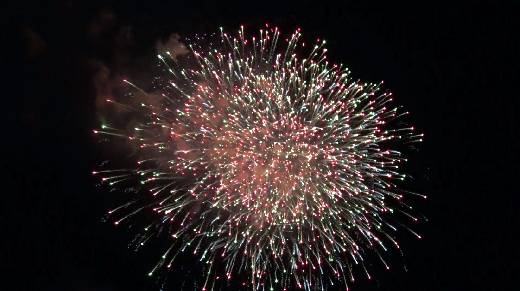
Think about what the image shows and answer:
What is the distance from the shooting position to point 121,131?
791cm

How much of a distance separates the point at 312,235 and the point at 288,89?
2.33 metres

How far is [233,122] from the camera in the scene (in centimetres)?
698

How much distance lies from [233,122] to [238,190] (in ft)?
3.44

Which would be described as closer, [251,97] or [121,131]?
[251,97]

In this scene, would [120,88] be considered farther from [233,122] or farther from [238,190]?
[238,190]

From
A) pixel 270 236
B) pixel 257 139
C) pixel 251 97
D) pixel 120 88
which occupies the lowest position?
pixel 270 236

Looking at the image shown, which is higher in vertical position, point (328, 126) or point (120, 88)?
point (120, 88)

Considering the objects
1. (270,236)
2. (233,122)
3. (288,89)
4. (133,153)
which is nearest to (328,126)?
(288,89)

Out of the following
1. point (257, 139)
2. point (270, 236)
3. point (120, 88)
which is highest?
point (120, 88)

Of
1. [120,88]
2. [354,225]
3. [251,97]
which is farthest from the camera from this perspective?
[120,88]

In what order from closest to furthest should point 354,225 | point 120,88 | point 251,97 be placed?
point 251,97 → point 354,225 → point 120,88

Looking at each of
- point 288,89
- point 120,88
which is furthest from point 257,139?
point 120,88

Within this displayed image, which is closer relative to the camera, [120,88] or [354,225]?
[354,225]

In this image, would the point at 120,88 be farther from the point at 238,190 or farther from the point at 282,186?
the point at 282,186
